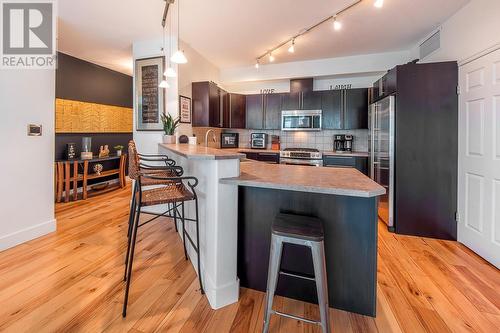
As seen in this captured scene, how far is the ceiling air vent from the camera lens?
128 inches

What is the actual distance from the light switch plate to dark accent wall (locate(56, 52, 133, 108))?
79.5 inches

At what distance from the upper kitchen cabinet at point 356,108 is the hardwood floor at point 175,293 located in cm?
233

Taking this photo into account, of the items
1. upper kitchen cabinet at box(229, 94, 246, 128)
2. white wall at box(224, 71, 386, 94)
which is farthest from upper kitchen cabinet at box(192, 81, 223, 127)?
white wall at box(224, 71, 386, 94)

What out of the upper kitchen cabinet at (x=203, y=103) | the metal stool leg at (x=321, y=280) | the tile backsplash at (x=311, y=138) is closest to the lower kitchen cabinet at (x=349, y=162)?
the tile backsplash at (x=311, y=138)

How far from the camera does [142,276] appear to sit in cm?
208

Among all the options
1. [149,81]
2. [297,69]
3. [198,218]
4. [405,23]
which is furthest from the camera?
[297,69]

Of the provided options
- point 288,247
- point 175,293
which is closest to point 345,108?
point 288,247

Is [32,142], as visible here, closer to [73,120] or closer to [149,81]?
[149,81]

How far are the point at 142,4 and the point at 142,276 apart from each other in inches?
110

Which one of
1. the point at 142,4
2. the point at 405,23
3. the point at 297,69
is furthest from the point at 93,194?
the point at 405,23

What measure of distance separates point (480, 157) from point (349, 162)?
1830 millimetres

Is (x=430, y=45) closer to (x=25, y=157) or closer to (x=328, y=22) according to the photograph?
(x=328, y=22)

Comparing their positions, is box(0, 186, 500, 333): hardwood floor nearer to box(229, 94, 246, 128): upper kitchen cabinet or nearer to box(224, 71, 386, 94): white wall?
box(229, 94, 246, 128): upper kitchen cabinet

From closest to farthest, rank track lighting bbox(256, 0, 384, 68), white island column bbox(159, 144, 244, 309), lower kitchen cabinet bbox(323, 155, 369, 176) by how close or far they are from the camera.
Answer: white island column bbox(159, 144, 244, 309), track lighting bbox(256, 0, 384, 68), lower kitchen cabinet bbox(323, 155, 369, 176)
